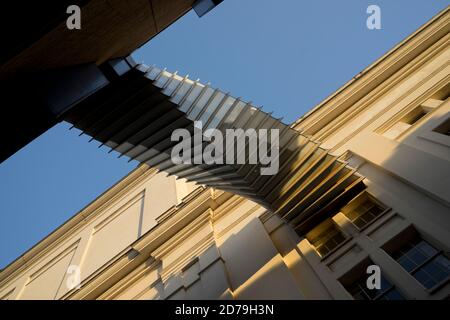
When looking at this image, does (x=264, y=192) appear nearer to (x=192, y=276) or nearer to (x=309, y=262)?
(x=309, y=262)

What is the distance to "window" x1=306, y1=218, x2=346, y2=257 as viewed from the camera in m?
7.92

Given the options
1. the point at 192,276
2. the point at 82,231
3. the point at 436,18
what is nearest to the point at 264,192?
the point at 192,276

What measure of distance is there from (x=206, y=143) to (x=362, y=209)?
3.93m

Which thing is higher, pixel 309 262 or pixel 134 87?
pixel 134 87

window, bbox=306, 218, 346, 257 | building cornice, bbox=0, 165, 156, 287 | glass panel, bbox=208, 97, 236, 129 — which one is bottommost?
window, bbox=306, 218, 346, 257

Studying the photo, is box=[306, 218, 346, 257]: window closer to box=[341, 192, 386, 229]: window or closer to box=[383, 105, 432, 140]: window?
box=[341, 192, 386, 229]: window

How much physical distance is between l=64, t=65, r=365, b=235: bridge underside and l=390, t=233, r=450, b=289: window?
5.69 feet

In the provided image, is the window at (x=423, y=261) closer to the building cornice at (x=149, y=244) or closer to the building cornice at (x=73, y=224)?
the building cornice at (x=149, y=244)

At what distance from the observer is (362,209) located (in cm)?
805

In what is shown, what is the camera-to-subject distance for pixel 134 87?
6.54 metres

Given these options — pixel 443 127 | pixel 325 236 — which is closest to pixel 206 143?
pixel 325 236

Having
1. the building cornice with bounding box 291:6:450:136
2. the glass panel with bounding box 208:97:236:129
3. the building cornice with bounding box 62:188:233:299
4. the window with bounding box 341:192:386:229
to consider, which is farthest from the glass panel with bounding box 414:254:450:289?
the building cornice with bounding box 62:188:233:299

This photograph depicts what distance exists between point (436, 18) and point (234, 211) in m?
8.95

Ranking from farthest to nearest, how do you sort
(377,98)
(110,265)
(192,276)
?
(110,265) < (377,98) < (192,276)
